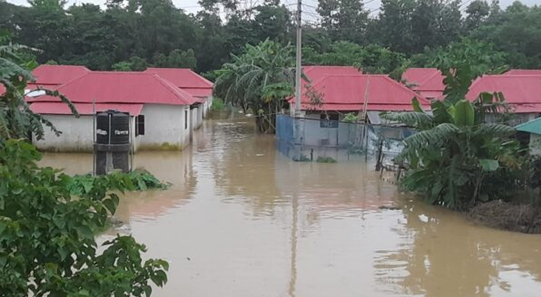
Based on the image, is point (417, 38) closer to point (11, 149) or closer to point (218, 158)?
point (218, 158)

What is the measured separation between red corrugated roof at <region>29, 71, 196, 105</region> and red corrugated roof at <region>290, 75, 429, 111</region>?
19.9 feet

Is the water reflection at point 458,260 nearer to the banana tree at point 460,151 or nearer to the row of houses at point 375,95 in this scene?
the banana tree at point 460,151

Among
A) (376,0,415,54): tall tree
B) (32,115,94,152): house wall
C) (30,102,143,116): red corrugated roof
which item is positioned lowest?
(32,115,94,152): house wall

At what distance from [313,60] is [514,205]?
4164 centimetres

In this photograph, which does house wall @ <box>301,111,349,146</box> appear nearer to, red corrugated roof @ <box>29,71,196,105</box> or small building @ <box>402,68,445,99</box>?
red corrugated roof @ <box>29,71,196,105</box>

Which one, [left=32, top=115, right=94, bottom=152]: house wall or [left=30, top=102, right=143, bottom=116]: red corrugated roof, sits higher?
[left=30, top=102, right=143, bottom=116]: red corrugated roof

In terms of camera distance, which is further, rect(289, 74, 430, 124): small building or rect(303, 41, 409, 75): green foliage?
rect(303, 41, 409, 75): green foliage

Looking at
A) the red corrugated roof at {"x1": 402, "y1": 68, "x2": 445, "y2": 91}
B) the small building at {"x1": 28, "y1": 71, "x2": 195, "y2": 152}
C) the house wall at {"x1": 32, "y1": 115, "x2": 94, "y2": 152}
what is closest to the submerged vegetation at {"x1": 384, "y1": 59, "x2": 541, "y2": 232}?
the small building at {"x1": 28, "y1": 71, "x2": 195, "y2": 152}

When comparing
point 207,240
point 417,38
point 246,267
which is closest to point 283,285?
point 246,267

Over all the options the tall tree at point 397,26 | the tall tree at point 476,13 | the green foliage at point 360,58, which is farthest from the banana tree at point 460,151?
the tall tree at point 476,13

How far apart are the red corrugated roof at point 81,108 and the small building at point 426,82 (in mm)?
→ 18018

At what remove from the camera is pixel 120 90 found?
2677cm

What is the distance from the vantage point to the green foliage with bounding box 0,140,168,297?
5.19m

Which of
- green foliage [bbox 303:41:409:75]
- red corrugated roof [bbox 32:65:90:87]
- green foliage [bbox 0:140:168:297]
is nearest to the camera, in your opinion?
green foliage [bbox 0:140:168:297]
